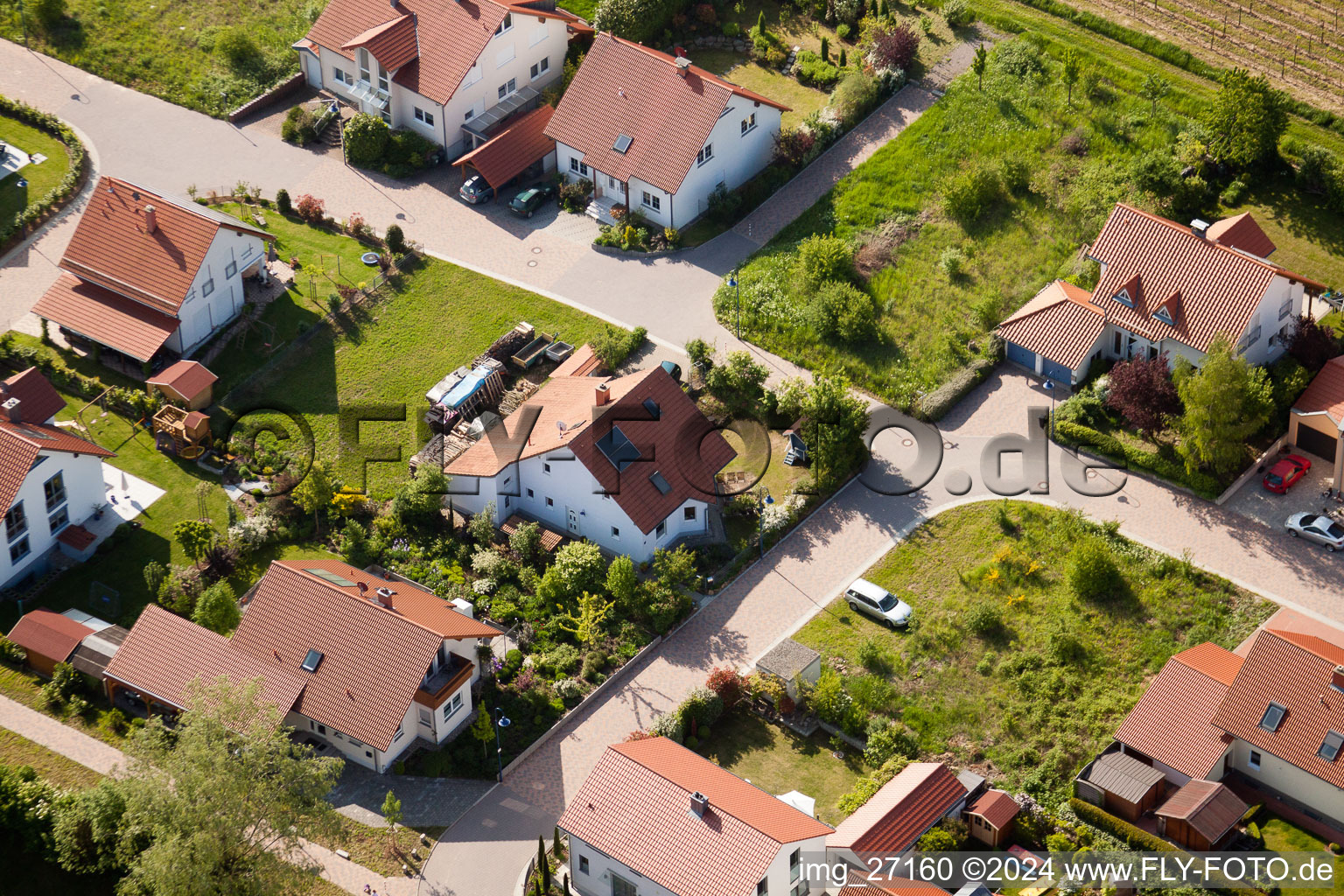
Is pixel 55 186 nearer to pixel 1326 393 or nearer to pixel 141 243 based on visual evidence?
pixel 141 243

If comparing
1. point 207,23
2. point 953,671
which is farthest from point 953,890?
point 207,23


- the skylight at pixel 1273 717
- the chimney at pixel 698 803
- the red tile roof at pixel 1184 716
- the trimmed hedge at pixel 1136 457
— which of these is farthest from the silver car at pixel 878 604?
the skylight at pixel 1273 717

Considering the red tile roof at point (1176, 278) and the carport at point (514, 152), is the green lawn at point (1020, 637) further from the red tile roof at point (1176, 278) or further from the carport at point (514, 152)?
the carport at point (514, 152)

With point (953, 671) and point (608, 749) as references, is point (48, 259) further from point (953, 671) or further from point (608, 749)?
point (953, 671)

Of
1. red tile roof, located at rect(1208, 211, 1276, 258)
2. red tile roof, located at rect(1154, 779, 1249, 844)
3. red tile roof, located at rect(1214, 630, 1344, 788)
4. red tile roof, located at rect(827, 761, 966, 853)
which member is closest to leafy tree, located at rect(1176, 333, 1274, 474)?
Answer: red tile roof, located at rect(1208, 211, 1276, 258)

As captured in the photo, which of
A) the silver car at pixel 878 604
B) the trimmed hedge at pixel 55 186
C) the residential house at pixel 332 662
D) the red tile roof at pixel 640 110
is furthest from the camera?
the trimmed hedge at pixel 55 186

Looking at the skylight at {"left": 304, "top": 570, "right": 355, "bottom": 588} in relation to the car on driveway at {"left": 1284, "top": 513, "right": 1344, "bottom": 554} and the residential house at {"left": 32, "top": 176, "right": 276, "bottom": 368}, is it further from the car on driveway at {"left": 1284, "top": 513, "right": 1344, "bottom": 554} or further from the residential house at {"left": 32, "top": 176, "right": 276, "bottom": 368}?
the car on driveway at {"left": 1284, "top": 513, "right": 1344, "bottom": 554}

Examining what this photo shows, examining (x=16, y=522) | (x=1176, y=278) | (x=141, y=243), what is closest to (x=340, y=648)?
(x=16, y=522)
